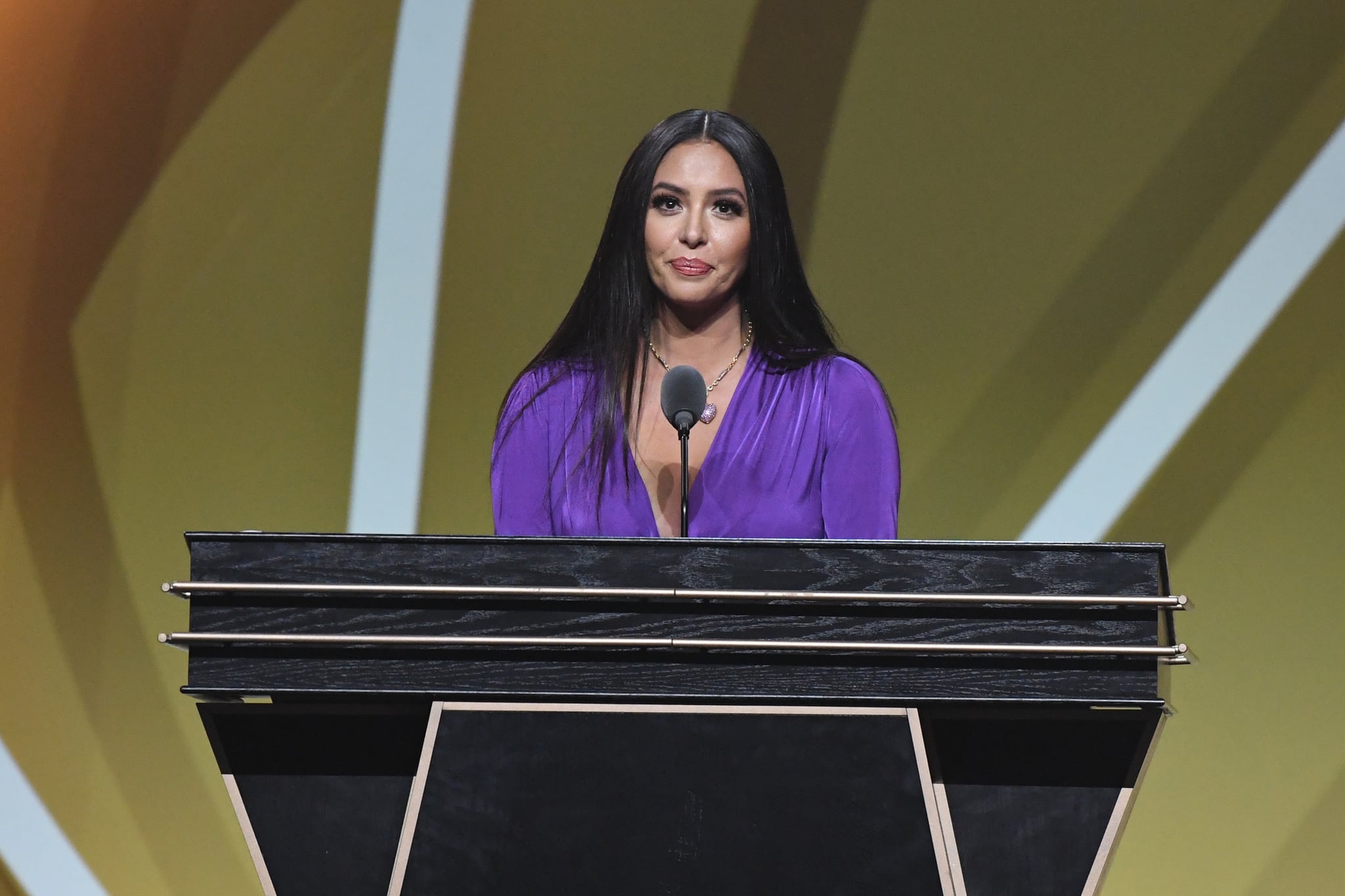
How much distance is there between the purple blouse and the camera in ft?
7.11

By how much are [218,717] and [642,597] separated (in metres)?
0.48

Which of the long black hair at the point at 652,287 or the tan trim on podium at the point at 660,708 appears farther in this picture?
the long black hair at the point at 652,287

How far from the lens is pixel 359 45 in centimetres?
372

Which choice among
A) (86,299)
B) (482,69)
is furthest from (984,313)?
(86,299)

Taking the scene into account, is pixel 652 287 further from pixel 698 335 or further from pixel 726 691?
pixel 726 691

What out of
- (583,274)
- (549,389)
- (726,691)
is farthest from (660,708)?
(583,274)

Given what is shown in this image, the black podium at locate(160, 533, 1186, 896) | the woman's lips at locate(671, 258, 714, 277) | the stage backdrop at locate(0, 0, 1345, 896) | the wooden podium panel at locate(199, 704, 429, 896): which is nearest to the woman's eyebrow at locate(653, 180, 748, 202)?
the woman's lips at locate(671, 258, 714, 277)

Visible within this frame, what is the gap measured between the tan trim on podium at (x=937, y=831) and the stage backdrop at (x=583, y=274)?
83.6 inches

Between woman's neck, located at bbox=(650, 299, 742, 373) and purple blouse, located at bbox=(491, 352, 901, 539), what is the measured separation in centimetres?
5

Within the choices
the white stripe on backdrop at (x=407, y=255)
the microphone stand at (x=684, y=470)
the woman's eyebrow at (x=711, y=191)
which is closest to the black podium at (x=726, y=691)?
the microphone stand at (x=684, y=470)

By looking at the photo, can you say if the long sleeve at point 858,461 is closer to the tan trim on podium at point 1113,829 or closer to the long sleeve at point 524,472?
the long sleeve at point 524,472

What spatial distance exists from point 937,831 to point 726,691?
0.81ft

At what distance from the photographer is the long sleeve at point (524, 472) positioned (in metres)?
2.24

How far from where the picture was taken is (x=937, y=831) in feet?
4.81
